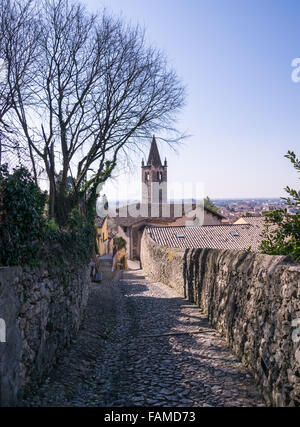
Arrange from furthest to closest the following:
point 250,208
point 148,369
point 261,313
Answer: point 250,208
point 148,369
point 261,313

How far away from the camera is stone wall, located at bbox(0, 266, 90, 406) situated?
12.8 feet

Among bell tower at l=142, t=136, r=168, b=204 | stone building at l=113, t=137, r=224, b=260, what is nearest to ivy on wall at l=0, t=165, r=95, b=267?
stone building at l=113, t=137, r=224, b=260

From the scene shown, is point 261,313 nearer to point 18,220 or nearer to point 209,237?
point 18,220

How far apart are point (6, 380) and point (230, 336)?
448 cm

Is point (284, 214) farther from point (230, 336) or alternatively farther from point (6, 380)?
point (6, 380)

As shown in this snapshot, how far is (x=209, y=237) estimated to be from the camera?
35.6 m

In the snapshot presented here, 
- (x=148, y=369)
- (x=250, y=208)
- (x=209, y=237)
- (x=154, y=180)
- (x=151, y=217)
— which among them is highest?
(x=154, y=180)

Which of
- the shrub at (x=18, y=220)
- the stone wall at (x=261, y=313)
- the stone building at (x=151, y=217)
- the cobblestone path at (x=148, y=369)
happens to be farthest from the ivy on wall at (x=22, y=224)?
the stone building at (x=151, y=217)

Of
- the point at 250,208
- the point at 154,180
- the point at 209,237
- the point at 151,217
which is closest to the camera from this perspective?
the point at 209,237

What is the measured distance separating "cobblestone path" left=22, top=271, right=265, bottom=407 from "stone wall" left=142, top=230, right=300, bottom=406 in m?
0.31

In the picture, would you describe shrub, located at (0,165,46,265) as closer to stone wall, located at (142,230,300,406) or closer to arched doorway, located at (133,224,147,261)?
stone wall, located at (142,230,300,406)

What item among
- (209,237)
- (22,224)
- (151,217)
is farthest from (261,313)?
(151,217)

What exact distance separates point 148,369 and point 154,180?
209 ft
